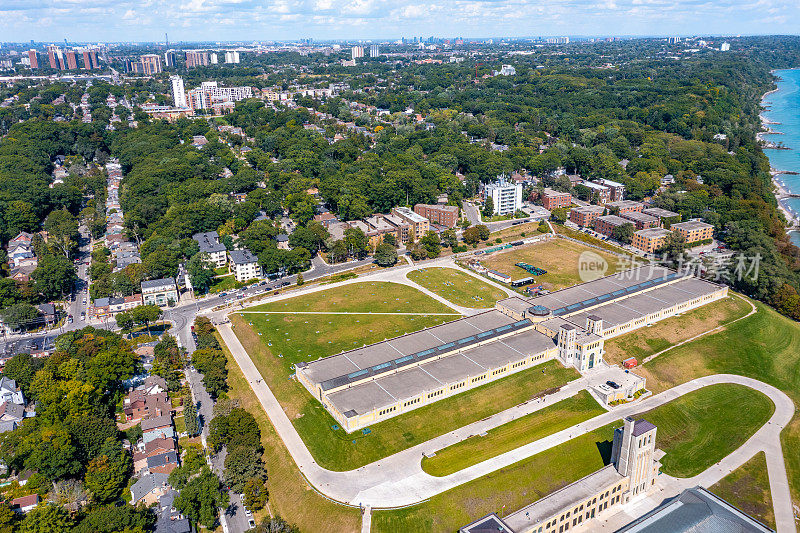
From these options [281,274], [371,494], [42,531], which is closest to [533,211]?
[281,274]

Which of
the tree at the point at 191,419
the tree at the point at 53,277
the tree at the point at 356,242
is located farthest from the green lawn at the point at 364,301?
the tree at the point at 53,277

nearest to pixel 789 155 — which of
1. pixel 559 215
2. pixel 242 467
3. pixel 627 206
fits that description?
pixel 627 206

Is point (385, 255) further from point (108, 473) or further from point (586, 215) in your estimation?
point (108, 473)

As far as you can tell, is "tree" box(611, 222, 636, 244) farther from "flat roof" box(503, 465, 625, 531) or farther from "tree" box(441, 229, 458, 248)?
"flat roof" box(503, 465, 625, 531)

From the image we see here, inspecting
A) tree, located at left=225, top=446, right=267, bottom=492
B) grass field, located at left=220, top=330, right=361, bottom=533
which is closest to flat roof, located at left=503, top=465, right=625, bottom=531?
grass field, located at left=220, top=330, right=361, bottom=533

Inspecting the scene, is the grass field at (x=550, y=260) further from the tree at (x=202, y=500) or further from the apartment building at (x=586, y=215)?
the tree at (x=202, y=500)

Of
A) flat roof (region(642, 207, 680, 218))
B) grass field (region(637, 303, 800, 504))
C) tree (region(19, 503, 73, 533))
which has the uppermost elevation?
flat roof (region(642, 207, 680, 218))
